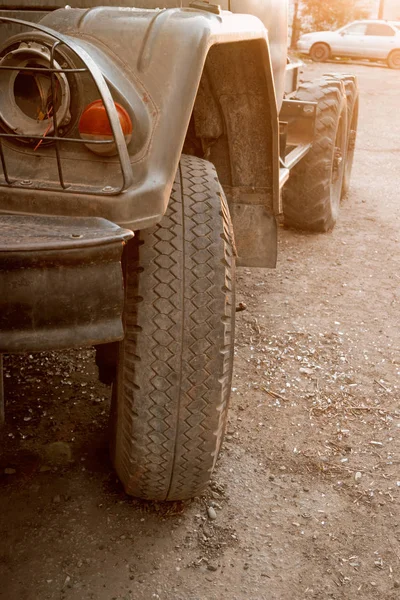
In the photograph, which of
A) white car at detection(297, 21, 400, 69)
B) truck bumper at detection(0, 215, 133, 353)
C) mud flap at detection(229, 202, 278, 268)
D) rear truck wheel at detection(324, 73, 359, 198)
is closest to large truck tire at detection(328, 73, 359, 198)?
rear truck wheel at detection(324, 73, 359, 198)

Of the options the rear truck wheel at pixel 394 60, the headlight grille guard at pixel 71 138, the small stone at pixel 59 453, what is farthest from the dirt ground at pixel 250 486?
the rear truck wheel at pixel 394 60

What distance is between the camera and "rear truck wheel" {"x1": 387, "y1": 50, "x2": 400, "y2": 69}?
22422 mm

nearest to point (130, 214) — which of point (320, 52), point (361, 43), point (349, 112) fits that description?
point (349, 112)

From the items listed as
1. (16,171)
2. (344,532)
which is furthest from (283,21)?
(344,532)

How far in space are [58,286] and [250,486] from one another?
1.41 metres

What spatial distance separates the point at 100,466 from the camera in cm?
287

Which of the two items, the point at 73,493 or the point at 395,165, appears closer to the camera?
the point at 73,493

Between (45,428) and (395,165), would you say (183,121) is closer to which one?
(45,428)

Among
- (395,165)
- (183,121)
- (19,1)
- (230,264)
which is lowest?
(395,165)

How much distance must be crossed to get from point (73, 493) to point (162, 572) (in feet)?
1.63

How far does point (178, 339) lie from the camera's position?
227 cm

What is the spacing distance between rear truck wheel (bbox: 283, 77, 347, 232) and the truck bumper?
393 centimetres

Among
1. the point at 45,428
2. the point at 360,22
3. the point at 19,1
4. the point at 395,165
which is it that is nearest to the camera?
the point at 19,1

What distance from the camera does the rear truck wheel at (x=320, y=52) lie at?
22766mm
